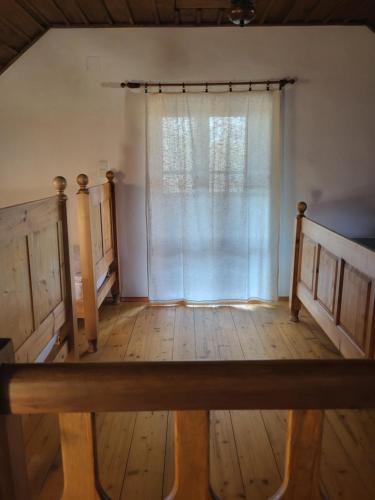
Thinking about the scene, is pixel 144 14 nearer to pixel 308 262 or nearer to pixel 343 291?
pixel 308 262

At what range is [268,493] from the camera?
1616mm

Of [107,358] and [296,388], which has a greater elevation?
[296,388]

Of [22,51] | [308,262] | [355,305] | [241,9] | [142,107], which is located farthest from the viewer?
[142,107]

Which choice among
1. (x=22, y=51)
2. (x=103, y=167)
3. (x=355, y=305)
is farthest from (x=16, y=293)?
(x=22, y=51)

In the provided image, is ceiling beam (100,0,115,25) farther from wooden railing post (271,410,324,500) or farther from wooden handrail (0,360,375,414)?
wooden railing post (271,410,324,500)

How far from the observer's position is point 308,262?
9.77 feet

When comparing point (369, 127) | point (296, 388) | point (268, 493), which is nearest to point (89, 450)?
point (296, 388)

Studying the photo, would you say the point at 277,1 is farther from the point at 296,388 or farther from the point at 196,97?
the point at 296,388

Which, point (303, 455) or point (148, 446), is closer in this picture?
point (303, 455)

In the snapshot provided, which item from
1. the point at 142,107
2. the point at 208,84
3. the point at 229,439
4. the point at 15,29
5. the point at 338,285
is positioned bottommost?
the point at 229,439

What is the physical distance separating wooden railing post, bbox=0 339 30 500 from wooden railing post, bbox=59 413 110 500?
8 centimetres

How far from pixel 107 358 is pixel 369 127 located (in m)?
2.99

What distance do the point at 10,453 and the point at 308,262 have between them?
264 centimetres

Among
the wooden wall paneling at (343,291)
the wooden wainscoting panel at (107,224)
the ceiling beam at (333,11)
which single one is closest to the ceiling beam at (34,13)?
the wooden wainscoting panel at (107,224)
